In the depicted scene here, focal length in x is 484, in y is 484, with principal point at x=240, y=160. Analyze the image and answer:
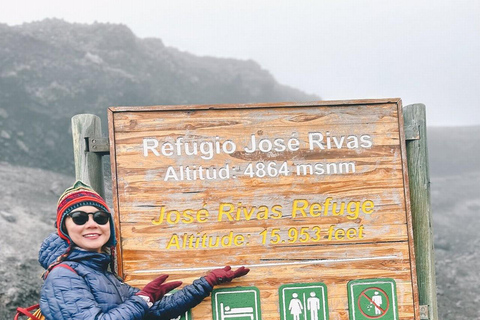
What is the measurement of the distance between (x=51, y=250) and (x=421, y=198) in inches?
104

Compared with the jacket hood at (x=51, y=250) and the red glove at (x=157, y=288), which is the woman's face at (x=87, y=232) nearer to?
the jacket hood at (x=51, y=250)

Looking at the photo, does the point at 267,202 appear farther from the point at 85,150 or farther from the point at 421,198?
the point at 85,150

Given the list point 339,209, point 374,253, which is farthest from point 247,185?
point 374,253

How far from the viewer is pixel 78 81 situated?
19.4m

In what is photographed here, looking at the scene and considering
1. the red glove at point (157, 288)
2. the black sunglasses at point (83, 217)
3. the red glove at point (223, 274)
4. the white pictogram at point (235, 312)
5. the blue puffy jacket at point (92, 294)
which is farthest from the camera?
the white pictogram at point (235, 312)

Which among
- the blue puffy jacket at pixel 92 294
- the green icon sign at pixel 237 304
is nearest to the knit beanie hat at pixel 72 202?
the blue puffy jacket at pixel 92 294

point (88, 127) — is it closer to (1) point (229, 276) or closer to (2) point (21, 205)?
(1) point (229, 276)

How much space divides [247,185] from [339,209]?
0.70 meters

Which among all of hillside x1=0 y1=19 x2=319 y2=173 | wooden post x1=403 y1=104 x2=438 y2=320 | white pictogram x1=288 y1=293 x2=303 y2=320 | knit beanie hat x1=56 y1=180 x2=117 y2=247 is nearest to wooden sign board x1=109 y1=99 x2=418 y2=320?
white pictogram x1=288 y1=293 x2=303 y2=320

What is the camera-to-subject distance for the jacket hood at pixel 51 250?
2975 mm

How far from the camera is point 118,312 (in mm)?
2746

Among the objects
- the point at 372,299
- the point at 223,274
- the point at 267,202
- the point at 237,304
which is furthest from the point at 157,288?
the point at 372,299

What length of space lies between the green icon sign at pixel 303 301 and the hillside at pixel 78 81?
12.9m

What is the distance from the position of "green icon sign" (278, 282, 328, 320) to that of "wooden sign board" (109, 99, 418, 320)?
0.4 inches
